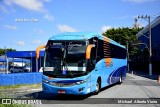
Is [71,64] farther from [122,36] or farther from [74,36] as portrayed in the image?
[122,36]

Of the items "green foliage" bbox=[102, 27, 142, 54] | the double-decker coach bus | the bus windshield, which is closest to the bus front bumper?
the double-decker coach bus

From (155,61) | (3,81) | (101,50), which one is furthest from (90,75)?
(155,61)

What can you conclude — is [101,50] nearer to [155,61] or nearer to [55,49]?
[55,49]

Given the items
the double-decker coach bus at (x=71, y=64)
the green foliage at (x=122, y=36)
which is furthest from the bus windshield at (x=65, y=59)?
the green foliage at (x=122, y=36)

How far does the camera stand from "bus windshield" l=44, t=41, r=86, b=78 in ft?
50.8

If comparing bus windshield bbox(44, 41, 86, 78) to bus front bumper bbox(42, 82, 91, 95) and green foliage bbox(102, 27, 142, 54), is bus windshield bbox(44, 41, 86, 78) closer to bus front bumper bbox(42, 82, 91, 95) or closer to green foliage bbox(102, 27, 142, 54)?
bus front bumper bbox(42, 82, 91, 95)

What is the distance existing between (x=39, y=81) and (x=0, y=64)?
76.1 metres

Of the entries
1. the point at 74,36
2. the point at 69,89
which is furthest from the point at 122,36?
the point at 69,89

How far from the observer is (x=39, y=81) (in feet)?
99.6

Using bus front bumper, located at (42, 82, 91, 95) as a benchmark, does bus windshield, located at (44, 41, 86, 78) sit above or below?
above

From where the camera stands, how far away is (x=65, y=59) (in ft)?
51.5

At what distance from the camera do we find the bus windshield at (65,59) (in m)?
15.5

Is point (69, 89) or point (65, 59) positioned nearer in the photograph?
point (69, 89)

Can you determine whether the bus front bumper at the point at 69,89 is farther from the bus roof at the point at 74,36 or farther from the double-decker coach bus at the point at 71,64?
the bus roof at the point at 74,36
